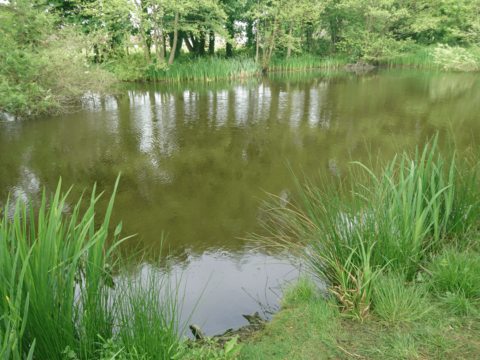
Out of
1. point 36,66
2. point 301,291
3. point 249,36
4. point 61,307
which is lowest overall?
point 301,291

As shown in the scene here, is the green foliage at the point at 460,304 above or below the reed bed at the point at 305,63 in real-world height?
below

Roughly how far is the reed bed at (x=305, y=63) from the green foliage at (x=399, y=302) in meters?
20.5

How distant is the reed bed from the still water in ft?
34.9

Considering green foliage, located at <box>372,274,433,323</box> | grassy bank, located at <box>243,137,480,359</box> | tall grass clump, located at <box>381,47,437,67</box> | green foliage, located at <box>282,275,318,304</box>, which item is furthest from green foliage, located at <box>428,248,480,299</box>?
tall grass clump, located at <box>381,47,437,67</box>

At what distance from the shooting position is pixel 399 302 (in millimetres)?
1895

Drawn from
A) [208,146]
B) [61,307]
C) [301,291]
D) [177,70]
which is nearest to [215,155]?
[208,146]

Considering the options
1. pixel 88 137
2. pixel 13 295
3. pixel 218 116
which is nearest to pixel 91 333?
pixel 13 295

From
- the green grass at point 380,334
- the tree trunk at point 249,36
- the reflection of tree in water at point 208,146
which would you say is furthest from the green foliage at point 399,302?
the tree trunk at point 249,36

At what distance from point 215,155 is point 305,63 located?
60.4 feet

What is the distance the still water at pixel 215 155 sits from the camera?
114 inches

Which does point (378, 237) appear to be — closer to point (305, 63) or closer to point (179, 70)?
point (179, 70)

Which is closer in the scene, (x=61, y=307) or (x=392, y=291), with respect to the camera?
(x=61, y=307)

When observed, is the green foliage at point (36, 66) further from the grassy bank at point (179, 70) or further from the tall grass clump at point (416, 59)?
the tall grass clump at point (416, 59)

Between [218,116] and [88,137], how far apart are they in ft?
10.2
